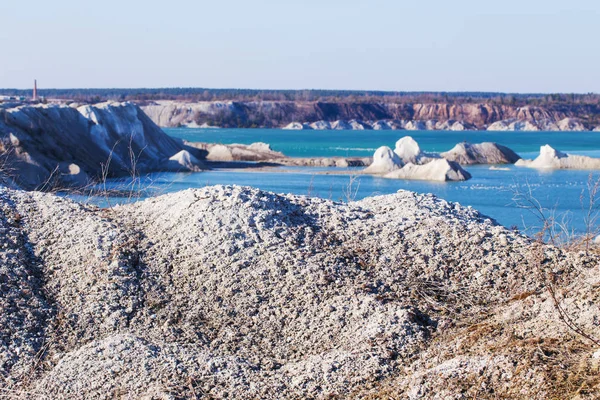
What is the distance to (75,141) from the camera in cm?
4112

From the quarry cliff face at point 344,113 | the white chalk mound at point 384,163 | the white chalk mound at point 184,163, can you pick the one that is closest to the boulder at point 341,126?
the quarry cliff face at point 344,113

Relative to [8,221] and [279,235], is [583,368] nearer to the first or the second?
[279,235]

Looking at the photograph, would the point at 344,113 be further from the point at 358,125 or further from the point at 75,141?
the point at 75,141

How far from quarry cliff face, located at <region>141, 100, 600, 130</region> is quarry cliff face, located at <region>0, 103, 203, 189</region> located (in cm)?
9053

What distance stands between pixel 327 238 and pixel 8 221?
2.26 meters

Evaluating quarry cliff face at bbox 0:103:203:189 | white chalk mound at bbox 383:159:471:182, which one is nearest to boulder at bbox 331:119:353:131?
quarry cliff face at bbox 0:103:203:189

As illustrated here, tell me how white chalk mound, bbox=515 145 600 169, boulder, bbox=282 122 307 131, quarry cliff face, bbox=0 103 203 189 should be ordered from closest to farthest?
quarry cliff face, bbox=0 103 203 189 < white chalk mound, bbox=515 145 600 169 < boulder, bbox=282 122 307 131

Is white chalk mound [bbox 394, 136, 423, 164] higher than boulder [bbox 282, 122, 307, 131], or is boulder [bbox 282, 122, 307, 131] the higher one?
white chalk mound [bbox 394, 136, 423, 164]

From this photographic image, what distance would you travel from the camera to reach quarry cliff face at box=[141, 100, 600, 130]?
146125 millimetres

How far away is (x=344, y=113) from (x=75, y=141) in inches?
4673

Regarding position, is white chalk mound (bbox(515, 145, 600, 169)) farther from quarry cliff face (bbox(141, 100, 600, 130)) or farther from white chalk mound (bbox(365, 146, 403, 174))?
quarry cliff face (bbox(141, 100, 600, 130))

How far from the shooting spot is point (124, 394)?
4160 millimetres

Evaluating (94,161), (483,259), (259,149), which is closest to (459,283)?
(483,259)

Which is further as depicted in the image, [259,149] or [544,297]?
[259,149]
